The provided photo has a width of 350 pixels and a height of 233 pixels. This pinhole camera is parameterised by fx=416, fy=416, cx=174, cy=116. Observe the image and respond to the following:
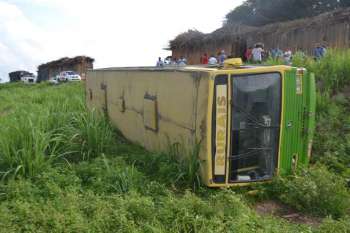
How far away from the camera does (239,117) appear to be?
5.25 meters

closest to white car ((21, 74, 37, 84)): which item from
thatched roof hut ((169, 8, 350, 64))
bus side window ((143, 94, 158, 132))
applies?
thatched roof hut ((169, 8, 350, 64))

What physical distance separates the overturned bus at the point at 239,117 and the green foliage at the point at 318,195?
0.41 metres

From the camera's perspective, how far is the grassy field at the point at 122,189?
400 centimetres

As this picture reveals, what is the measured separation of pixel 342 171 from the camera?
616 centimetres

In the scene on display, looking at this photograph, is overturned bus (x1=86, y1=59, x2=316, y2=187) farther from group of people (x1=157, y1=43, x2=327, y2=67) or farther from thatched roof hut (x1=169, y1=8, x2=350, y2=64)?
thatched roof hut (x1=169, y1=8, x2=350, y2=64)

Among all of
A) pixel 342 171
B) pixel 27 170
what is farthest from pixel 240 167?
pixel 27 170

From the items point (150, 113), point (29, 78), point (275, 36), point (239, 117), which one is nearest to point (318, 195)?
point (239, 117)

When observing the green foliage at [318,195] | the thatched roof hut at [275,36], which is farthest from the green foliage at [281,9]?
the green foliage at [318,195]

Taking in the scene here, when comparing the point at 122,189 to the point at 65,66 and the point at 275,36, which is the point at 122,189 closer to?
the point at 275,36

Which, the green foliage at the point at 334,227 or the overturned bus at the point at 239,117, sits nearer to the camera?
the green foliage at the point at 334,227

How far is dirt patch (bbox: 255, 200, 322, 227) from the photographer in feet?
15.6

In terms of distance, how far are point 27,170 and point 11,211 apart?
102 cm

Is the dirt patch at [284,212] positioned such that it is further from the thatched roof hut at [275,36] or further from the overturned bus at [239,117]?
the thatched roof hut at [275,36]

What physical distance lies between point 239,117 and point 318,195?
133 centimetres
